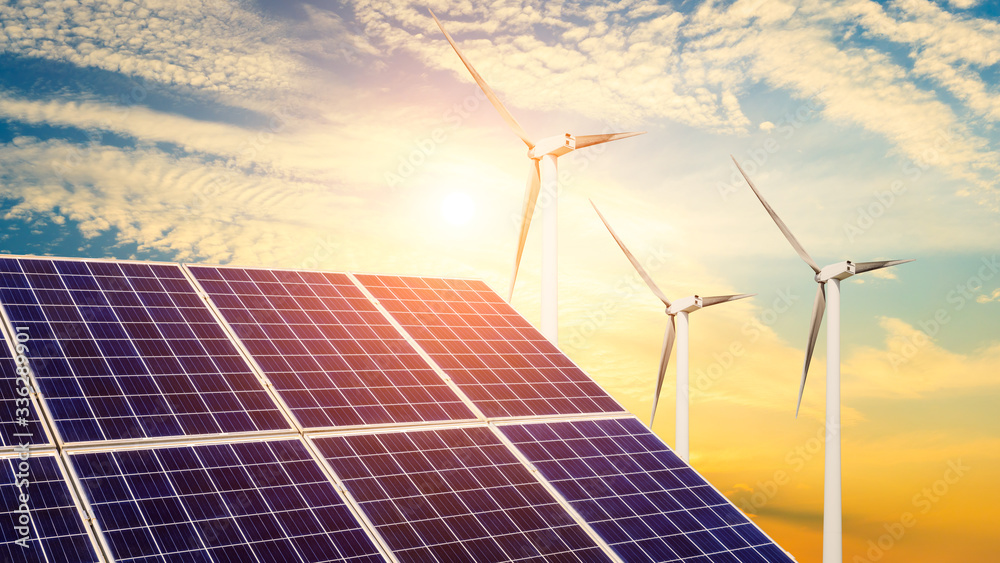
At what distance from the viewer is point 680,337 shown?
4216cm

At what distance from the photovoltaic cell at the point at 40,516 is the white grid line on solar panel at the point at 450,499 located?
655cm

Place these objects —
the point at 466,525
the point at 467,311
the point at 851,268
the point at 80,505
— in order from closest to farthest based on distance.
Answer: the point at 80,505 < the point at 466,525 < the point at 467,311 < the point at 851,268

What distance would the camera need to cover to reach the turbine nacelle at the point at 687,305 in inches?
1658

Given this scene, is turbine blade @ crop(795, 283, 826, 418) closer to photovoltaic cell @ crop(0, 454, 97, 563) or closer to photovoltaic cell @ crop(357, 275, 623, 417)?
photovoltaic cell @ crop(357, 275, 623, 417)

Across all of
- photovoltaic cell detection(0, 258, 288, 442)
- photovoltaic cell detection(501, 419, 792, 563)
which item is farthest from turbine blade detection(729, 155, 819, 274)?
photovoltaic cell detection(0, 258, 288, 442)

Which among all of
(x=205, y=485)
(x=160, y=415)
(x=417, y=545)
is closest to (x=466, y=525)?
(x=417, y=545)

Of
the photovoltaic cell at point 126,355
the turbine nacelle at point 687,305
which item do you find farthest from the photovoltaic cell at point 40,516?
the turbine nacelle at point 687,305

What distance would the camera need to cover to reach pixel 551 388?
3147cm

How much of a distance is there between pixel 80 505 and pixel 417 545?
7.81 m

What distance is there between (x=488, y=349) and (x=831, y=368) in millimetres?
16894

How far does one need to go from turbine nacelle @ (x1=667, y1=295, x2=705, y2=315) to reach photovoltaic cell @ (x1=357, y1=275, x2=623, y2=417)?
33.2 feet

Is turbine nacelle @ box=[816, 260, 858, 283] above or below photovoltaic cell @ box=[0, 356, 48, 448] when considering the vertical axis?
above

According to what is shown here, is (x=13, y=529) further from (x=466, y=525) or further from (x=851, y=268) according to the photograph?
(x=851, y=268)

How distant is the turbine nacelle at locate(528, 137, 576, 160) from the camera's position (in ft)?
129
